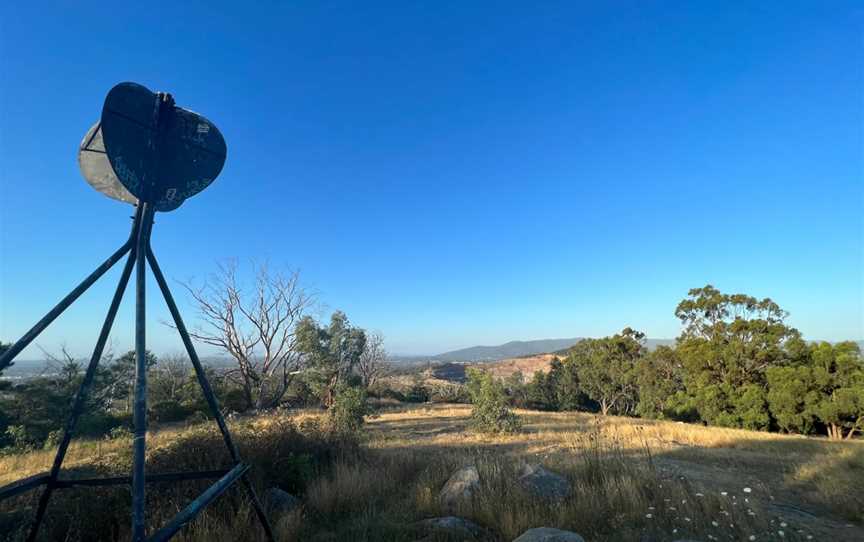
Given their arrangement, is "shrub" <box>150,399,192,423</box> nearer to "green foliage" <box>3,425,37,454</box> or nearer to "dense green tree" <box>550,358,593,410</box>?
"green foliage" <box>3,425,37,454</box>

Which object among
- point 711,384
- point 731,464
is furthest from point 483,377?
point 711,384

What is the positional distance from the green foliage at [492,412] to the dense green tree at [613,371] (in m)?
18.4

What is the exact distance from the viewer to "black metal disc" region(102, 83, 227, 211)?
2430 mm

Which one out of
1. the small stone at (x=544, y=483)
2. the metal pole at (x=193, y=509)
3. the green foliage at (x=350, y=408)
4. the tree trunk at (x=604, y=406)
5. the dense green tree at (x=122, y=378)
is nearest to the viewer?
the metal pole at (x=193, y=509)

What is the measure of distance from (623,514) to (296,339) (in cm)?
1937

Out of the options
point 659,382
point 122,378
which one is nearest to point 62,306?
point 122,378

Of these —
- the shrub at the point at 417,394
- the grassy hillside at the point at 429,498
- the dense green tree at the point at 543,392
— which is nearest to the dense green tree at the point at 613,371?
the dense green tree at the point at 543,392

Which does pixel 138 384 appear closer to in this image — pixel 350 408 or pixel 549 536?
pixel 549 536

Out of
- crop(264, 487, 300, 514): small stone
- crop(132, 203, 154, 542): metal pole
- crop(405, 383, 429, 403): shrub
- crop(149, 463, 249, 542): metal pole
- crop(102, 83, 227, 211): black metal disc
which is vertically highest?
crop(102, 83, 227, 211): black metal disc

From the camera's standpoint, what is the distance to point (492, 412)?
1386cm

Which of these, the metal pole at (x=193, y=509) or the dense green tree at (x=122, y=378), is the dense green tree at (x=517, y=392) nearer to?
the dense green tree at (x=122, y=378)

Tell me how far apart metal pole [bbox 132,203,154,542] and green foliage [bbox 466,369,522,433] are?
12.8 metres

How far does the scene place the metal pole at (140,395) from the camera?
1.98 m

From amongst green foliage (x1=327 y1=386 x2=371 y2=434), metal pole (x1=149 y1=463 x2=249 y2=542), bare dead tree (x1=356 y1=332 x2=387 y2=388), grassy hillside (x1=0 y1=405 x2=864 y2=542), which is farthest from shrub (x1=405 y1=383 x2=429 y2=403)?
metal pole (x1=149 y1=463 x2=249 y2=542)
